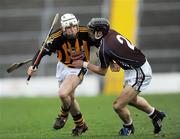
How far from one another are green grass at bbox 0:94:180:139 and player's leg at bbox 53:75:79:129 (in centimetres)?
29

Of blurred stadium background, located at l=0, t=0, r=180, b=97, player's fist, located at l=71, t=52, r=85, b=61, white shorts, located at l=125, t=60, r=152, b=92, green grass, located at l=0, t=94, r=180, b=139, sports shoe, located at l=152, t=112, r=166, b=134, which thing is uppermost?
player's fist, located at l=71, t=52, r=85, b=61

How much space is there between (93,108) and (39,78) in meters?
8.03

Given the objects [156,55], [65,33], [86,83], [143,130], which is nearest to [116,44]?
[65,33]

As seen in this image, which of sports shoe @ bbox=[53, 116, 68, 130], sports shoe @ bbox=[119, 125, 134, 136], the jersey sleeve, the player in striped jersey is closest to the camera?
the jersey sleeve

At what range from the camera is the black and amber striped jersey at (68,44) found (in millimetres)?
12045

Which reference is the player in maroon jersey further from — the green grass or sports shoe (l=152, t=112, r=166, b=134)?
the green grass

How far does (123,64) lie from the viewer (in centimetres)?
1156

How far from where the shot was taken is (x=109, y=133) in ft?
40.2

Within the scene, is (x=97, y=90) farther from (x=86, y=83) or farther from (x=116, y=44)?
(x=116, y=44)

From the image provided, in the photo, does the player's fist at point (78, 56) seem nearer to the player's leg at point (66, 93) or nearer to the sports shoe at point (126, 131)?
the player's leg at point (66, 93)

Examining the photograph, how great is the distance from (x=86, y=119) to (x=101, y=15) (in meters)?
16.2

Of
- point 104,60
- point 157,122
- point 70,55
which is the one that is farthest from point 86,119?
point 104,60

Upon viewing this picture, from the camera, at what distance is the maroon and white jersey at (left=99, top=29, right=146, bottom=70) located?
11367mm

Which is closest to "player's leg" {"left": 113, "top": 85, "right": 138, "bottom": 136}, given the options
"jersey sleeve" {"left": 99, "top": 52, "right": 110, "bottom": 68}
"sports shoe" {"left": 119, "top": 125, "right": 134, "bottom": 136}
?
"sports shoe" {"left": 119, "top": 125, "right": 134, "bottom": 136}
